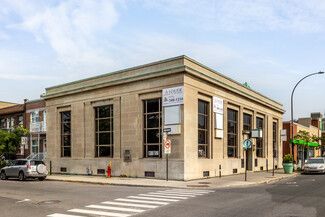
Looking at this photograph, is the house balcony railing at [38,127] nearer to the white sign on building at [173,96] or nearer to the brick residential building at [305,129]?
the white sign on building at [173,96]

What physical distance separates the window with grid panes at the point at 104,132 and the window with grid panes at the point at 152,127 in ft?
12.4

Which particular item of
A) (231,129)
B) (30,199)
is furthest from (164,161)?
(30,199)

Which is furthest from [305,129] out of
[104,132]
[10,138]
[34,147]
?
[10,138]

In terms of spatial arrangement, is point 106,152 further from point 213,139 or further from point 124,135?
point 213,139

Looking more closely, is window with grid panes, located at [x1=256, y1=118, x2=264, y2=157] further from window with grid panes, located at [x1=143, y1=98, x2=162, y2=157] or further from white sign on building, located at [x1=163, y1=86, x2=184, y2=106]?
white sign on building, located at [x1=163, y1=86, x2=184, y2=106]

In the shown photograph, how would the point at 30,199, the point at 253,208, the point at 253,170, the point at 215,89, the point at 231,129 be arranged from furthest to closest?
the point at 253,170 < the point at 231,129 < the point at 215,89 < the point at 30,199 < the point at 253,208

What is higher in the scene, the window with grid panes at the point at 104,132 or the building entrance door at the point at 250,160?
the window with grid panes at the point at 104,132

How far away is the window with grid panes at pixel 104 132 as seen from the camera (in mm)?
27531

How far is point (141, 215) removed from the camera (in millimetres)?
9930

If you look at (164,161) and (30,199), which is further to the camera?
(164,161)

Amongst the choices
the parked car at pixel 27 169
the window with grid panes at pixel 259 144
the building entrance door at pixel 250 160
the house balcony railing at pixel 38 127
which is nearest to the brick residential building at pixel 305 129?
the window with grid panes at pixel 259 144

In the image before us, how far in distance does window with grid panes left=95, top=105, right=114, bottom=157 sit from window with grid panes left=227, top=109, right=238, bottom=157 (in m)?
10.5

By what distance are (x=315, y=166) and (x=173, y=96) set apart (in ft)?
55.7

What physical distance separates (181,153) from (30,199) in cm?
1117
